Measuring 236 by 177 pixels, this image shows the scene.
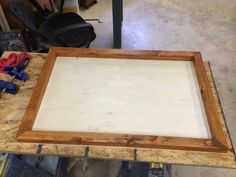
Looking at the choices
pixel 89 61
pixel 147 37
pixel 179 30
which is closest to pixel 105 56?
pixel 89 61

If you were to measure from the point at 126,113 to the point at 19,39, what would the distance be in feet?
4.78

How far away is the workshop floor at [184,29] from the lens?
225cm

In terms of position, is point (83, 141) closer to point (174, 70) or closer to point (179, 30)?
point (174, 70)

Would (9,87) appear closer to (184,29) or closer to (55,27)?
(55,27)

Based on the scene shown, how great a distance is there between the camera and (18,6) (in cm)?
153

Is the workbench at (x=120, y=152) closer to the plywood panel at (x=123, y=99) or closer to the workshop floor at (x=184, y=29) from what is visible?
the plywood panel at (x=123, y=99)

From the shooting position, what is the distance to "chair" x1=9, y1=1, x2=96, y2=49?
1473 mm

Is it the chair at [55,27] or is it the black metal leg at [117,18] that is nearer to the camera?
the chair at [55,27]

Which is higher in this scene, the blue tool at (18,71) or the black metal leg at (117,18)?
the blue tool at (18,71)

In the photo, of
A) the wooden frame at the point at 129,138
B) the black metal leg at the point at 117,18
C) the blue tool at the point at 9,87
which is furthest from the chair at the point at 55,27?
the wooden frame at the point at 129,138

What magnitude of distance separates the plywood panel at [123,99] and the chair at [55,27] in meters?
0.41

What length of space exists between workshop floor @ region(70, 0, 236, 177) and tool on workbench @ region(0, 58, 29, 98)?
1.34 m

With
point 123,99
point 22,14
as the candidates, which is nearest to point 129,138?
point 123,99

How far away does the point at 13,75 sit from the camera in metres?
1.14
